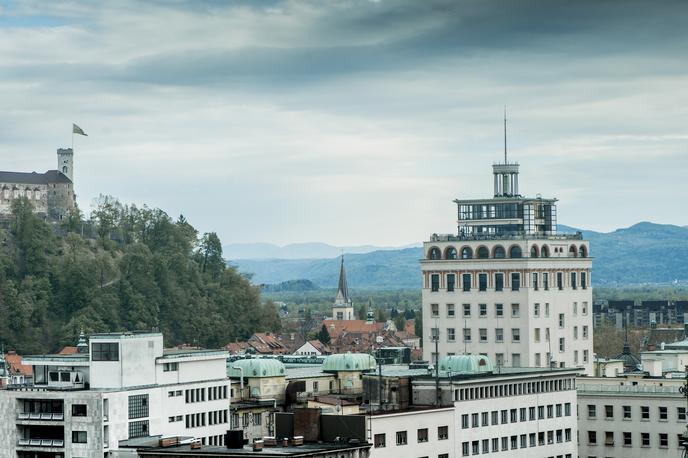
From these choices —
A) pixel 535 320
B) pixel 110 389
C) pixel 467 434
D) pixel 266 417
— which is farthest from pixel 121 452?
pixel 535 320

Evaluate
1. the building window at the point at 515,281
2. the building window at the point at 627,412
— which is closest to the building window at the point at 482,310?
the building window at the point at 515,281

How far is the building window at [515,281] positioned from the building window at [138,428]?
41291mm

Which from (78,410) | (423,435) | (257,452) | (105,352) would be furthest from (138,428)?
(257,452)

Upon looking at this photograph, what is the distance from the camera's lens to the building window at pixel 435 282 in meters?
146

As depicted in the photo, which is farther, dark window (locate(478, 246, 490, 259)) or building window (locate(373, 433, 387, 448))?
dark window (locate(478, 246, 490, 259))

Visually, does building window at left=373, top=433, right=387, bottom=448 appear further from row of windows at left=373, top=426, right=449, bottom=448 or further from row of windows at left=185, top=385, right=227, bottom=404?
row of windows at left=185, top=385, right=227, bottom=404

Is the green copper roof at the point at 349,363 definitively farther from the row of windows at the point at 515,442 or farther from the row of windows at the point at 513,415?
the row of windows at the point at 515,442

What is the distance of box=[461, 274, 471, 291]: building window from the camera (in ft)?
472

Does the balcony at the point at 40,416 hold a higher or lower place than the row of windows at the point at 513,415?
higher

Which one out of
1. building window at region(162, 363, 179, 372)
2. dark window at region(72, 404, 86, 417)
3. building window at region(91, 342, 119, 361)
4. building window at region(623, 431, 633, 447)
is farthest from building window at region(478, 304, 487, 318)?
dark window at region(72, 404, 86, 417)

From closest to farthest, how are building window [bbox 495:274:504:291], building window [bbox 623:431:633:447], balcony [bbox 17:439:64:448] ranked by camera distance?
balcony [bbox 17:439:64:448], building window [bbox 623:431:633:447], building window [bbox 495:274:504:291]

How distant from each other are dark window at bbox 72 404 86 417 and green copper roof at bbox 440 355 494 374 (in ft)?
89.0

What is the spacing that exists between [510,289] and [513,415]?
21569 millimetres

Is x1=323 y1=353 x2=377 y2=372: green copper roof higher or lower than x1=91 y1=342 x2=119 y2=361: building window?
lower
